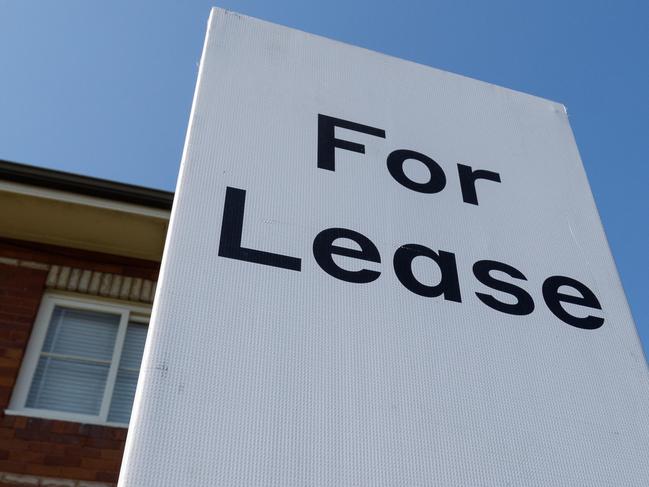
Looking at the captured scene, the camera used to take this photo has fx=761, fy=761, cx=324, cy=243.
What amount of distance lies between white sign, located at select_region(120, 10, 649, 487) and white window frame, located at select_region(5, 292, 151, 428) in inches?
116

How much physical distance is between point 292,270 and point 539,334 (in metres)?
1.01

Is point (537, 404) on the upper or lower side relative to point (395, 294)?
lower

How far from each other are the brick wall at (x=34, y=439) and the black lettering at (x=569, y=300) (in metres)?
3.29

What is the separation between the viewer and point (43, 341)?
562 centimetres

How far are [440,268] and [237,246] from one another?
0.85m

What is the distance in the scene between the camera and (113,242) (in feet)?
19.8

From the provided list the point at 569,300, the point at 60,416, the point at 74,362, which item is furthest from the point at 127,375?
the point at 569,300

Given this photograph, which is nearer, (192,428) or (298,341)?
(192,428)

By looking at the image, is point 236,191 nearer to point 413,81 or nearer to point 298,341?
point 298,341

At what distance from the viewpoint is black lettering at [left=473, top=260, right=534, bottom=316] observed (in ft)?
9.99

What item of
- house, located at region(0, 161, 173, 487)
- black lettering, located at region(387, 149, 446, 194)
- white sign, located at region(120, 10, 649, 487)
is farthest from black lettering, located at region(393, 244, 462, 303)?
house, located at region(0, 161, 173, 487)

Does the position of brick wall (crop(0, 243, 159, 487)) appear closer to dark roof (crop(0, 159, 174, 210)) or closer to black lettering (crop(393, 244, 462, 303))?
dark roof (crop(0, 159, 174, 210))

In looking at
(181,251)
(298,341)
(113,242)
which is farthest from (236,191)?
(113,242)

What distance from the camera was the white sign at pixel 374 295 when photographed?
7.85 ft
